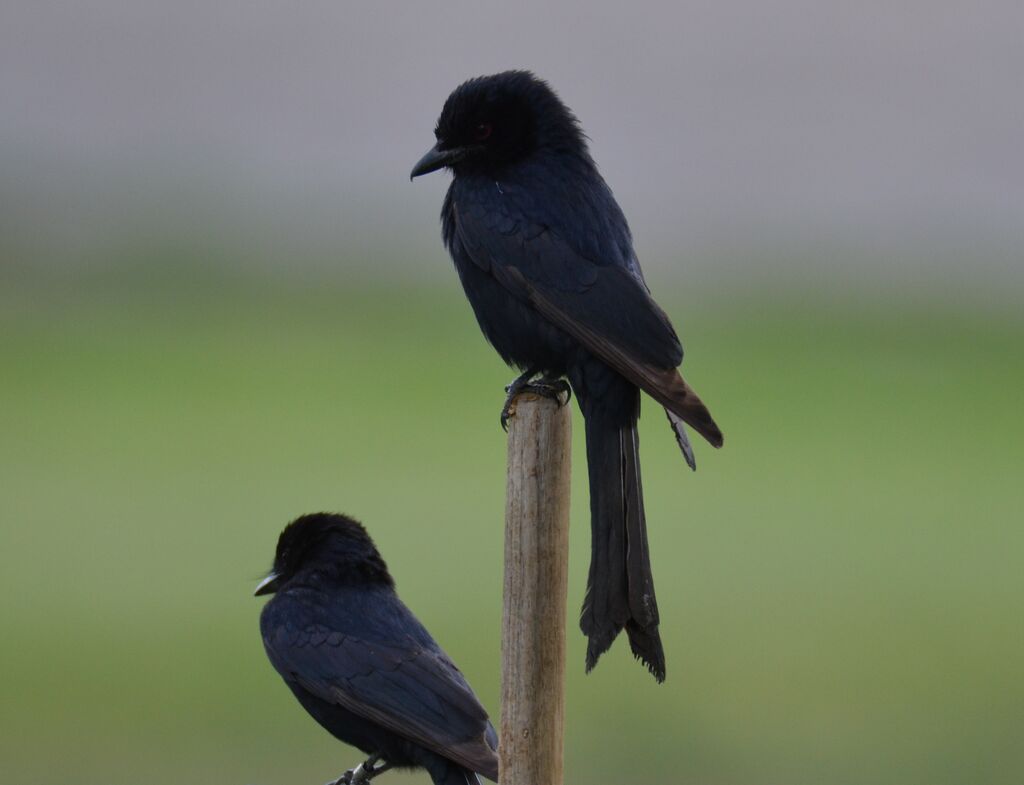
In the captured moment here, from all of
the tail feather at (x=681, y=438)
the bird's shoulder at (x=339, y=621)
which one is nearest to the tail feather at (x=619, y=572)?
the tail feather at (x=681, y=438)

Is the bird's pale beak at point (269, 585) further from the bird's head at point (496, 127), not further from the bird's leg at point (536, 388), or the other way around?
the bird's head at point (496, 127)

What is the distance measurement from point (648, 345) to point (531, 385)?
50cm

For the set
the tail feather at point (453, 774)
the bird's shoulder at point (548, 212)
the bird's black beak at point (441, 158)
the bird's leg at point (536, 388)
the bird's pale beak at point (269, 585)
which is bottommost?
the tail feather at point (453, 774)

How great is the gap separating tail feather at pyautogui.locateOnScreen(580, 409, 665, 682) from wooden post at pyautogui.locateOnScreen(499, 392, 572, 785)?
0.09 m

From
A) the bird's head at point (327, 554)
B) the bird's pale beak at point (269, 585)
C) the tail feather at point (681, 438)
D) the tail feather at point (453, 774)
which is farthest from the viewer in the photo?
the bird's pale beak at point (269, 585)

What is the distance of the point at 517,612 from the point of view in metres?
3.64

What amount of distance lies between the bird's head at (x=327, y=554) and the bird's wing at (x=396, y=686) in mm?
316

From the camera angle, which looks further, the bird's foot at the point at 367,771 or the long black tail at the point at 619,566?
the bird's foot at the point at 367,771

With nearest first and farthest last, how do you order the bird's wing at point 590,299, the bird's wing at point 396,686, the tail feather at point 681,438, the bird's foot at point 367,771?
1. the bird's wing at point 590,299
2. the tail feather at point 681,438
3. the bird's wing at point 396,686
4. the bird's foot at point 367,771

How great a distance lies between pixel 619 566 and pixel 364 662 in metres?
1.18

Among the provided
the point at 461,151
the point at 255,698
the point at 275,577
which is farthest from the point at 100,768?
the point at 461,151

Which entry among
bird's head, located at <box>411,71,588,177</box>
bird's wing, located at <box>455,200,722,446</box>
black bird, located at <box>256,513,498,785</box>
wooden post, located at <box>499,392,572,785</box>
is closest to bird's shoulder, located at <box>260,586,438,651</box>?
black bird, located at <box>256,513,498,785</box>

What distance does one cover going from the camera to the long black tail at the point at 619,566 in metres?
3.60

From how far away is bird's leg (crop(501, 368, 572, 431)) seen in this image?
428 cm
